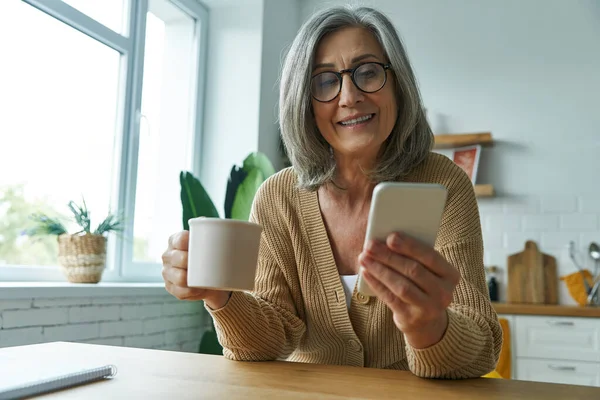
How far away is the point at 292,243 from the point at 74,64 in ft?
5.81

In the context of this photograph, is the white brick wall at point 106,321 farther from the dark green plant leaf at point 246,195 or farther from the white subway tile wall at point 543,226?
the white subway tile wall at point 543,226

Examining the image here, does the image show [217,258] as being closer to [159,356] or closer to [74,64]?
[159,356]

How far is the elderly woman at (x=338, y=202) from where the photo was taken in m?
1.15

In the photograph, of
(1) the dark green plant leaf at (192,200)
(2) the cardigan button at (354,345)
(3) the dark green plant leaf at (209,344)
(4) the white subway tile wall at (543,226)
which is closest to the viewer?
(2) the cardigan button at (354,345)

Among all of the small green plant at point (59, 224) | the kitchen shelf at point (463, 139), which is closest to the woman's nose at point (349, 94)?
the small green plant at point (59, 224)

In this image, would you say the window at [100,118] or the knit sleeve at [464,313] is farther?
the window at [100,118]

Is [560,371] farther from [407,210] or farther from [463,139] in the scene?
[407,210]

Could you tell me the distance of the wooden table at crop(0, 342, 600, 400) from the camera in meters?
0.75

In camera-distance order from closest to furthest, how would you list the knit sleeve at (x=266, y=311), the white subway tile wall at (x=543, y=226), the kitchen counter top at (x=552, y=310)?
the knit sleeve at (x=266, y=311) → the kitchen counter top at (x=552, y=310) → the white subway tile wall at (x=543, y=226)

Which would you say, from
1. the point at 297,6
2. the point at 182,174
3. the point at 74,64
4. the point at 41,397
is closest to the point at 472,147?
the point at 297,6

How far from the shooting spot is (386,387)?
31.8 inches

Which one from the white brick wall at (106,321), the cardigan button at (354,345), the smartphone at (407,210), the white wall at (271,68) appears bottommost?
the white brick wall at (106,321)

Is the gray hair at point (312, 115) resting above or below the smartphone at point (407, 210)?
above

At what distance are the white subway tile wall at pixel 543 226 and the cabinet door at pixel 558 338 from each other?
52cm
